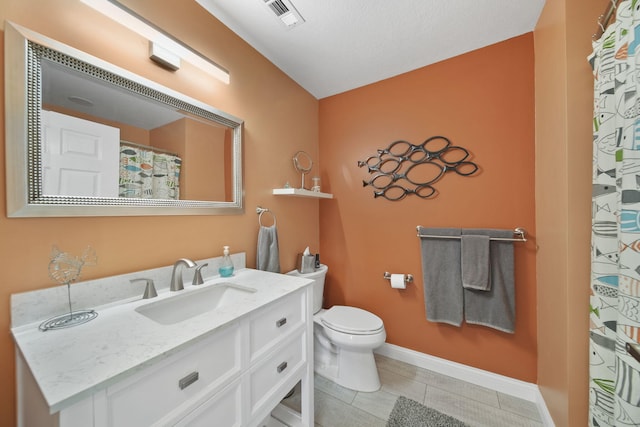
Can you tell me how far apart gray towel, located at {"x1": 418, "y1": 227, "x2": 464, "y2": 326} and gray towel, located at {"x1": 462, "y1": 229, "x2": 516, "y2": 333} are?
0.34 feet

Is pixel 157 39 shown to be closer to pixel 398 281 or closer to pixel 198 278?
pixel 198 278

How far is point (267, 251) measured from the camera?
5.19 feet

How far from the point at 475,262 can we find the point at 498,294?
25cm

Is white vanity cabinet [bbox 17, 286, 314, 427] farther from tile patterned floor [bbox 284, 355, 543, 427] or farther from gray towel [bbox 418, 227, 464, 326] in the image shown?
gray towel [bbox 418, 227, 464, 326]

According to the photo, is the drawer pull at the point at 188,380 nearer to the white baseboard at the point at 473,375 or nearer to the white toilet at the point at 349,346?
the white toilet at the point at 349,346

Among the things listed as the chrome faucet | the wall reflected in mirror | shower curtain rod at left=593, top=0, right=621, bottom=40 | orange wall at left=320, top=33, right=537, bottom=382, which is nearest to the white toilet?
orange wall at left=320, top=33, right=537, bottom=382

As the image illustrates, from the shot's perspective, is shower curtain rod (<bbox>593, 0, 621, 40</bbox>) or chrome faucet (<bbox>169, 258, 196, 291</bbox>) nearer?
shower curtain rod (<bbox>593, 0, 621, 40</bbox>)

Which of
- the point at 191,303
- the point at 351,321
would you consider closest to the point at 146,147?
the point at 191,303

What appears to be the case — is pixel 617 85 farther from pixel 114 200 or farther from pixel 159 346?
pixel 114 200

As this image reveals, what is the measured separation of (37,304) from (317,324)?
58.5 inches

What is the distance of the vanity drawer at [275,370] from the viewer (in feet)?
2.96

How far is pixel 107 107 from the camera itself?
95 cm

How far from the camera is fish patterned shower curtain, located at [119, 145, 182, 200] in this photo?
0.99 metres

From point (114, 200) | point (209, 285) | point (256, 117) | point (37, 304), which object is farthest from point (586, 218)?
point (37, 304)
